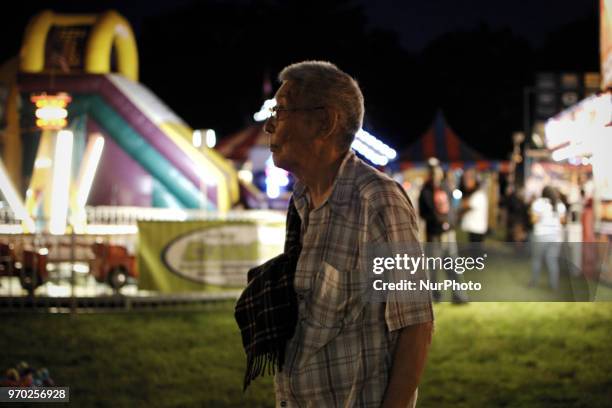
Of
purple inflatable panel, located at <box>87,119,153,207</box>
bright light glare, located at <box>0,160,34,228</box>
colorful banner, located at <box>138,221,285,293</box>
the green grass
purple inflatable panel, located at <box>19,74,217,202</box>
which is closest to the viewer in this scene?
the green grass

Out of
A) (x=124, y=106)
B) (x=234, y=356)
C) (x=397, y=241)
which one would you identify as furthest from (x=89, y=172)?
(x=397, y=241)

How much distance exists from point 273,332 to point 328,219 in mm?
371

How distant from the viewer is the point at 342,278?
7.11 ft

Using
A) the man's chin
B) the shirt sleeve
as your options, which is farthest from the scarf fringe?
the man's chin

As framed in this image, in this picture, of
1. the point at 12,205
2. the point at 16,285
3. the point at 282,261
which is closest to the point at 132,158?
the point at 12,205

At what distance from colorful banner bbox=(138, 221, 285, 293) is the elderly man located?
7.88 m

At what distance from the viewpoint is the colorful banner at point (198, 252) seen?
1005 cm

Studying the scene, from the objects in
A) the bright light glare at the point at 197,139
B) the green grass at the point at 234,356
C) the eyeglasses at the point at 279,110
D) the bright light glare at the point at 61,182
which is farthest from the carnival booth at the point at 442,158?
the eyeglasses at the point at 279,110

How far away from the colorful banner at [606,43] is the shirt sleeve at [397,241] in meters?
10.5

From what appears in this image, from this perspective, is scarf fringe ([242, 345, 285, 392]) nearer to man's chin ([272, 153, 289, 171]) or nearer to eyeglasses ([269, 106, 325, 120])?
A: man's chin ([272, 153, 289, 171])

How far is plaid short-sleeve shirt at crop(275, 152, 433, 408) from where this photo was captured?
83.7 inches

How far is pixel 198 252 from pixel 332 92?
804cm

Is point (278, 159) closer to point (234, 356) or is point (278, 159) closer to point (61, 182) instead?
point (234, 356)

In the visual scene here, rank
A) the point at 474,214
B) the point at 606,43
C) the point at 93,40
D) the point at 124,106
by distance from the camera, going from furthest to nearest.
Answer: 1. the point at 93,40
2. the point at 124,106
3. the point at 606,43
4. the point at 474,214
